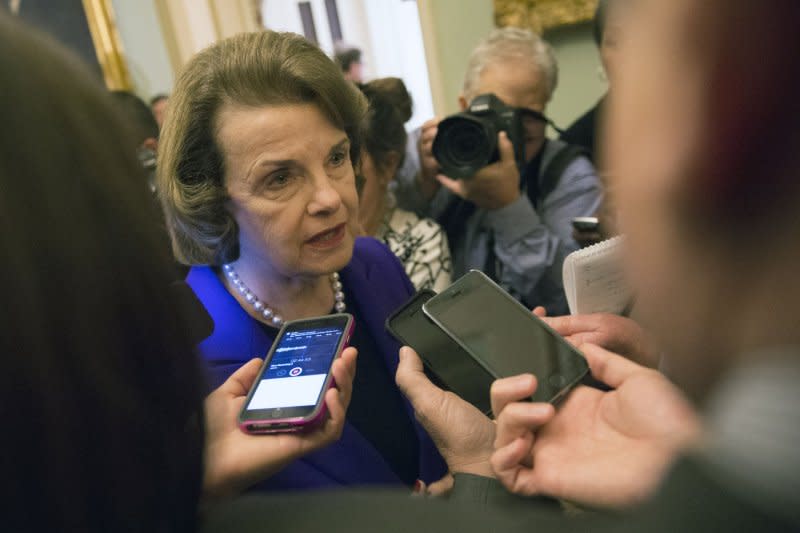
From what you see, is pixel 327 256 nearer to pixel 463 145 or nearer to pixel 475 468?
pixel 475 468

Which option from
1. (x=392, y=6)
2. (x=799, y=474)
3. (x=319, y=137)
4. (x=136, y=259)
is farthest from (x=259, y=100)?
(x=392, y=6)

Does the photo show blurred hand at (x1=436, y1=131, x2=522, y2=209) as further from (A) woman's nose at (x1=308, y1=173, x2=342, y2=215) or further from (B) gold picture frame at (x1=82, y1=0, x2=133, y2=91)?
(B) gold picture frame at (x1=82, y1=0, x2=133, y2=91)

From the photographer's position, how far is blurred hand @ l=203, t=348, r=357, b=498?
2.07ft

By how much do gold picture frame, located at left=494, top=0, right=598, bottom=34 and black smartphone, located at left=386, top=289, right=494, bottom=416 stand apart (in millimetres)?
2045

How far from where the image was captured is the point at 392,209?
1.52m

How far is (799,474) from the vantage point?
0.27m

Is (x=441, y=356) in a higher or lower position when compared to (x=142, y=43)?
lower

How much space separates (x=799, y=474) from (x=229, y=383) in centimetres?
64

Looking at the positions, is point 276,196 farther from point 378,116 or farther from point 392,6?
point 392,6

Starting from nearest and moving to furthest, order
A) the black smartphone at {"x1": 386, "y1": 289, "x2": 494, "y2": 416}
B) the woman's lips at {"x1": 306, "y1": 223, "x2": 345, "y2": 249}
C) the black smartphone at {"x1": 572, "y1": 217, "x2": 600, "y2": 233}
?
the black smartphone at {"x1": 386, "y1": 289, "x2": 494, "y2": 416} < the woman's lips at {"x1": 306, "y1": 223, "x2": 345, "y2": 249} < the black smartphone at {"x1": 572, "y1": 217, "x2": 600, "y2": 233}

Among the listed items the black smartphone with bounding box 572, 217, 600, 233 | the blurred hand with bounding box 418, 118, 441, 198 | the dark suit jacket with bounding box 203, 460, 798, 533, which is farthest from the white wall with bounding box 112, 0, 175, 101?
the dark suit jacket with bounding box 203, 460, 798, 533

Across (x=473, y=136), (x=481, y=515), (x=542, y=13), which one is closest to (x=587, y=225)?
(x=473, y=136)

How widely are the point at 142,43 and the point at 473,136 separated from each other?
2059 mm

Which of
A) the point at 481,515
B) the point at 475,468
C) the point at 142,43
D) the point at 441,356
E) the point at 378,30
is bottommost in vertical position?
the point at 475,468
